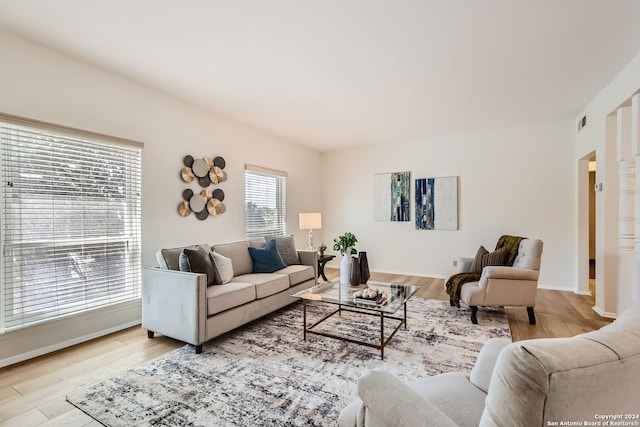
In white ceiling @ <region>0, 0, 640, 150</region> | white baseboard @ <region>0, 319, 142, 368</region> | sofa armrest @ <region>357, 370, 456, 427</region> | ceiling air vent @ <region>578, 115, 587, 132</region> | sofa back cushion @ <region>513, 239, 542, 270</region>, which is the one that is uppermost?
white ceiling @ <region>0, 0, 640, 150</region>

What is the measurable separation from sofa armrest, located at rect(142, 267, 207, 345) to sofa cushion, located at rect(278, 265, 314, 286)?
4.38 ft

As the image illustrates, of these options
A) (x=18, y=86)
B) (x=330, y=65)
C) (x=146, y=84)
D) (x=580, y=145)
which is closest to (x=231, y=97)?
(x=146, y=84)

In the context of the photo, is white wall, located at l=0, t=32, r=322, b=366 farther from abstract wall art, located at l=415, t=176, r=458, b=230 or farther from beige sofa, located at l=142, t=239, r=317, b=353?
abstract wall art, located at l=415, t=176, r=458, b=230

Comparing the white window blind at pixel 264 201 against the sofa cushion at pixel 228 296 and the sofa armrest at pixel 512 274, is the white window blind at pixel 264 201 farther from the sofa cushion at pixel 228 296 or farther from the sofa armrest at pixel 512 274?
the sofa armrest at pixel 512 274

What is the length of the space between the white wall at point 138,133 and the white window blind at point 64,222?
12 centimetres

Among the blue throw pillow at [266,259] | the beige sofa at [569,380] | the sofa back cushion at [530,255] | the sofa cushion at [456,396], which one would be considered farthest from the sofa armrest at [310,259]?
the beige sofa at [569,380]

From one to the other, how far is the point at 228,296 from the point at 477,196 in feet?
14.8

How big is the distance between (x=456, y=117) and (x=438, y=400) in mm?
4261

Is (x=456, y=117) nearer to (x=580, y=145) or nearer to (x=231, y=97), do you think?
(x=580, y=145)

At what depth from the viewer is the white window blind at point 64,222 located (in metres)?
2.45

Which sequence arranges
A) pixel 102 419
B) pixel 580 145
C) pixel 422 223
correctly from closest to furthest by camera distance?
pixel 102 419 < pixel 580 145 < pixel 422 223

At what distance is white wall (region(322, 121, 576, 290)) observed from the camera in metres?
4.70

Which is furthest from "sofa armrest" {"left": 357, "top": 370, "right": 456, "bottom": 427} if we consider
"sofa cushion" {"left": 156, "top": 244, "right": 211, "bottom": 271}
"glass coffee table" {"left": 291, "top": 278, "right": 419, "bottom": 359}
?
"sofa cushion" {"left": 156, "top": 244, "right": 211, "bottom": 271}

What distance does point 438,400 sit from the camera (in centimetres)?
119
